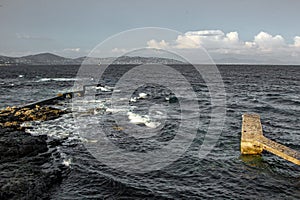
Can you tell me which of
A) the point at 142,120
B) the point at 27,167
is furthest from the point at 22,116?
the point at 27,167

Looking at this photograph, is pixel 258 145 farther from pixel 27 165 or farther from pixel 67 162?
pixel 27 165

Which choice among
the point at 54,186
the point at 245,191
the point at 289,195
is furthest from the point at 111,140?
the point at 289,195

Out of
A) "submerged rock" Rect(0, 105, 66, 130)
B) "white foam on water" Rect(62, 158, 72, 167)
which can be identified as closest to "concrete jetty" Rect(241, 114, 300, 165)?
"white foam on water" Rect(62, 158, 72, 167)

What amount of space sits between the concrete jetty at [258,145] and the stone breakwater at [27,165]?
11246mm

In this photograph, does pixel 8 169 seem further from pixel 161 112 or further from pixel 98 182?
pixel 161 112

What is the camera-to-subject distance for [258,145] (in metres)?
15.6

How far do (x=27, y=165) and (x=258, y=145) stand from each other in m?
13.7

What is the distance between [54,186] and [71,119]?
49.8 feet

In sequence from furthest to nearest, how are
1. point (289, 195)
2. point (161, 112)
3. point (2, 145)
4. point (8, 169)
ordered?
point (161, 112), point (2, 145), point (8, 169), point (289, 195)

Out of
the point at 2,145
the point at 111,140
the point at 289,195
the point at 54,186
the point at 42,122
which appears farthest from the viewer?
the point at 42,122

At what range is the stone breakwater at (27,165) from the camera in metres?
11.2

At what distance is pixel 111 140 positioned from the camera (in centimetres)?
2000

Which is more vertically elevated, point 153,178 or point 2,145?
point 2,145

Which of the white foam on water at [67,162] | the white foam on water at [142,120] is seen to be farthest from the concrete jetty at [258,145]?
the white foam on water at [67,162]
